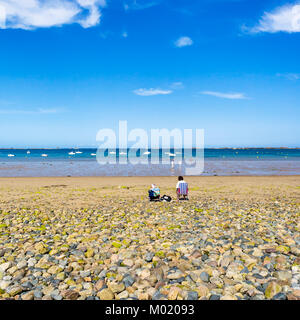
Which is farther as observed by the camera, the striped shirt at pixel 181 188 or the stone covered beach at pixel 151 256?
the striped shirt at pixel 181 188

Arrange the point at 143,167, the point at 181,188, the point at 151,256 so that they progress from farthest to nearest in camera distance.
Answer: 1. the point at 143,167
2. the point at 181,188
3. the point at 151,256

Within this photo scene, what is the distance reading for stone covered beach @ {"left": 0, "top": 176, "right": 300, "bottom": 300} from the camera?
4969 mm

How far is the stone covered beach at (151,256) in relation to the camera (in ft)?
16.3

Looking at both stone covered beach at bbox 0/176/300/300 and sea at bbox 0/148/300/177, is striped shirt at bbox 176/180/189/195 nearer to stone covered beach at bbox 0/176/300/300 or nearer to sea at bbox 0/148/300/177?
stone covered beach at bbox 0/176/300/300

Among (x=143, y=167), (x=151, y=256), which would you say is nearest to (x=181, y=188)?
(x=151, y=256)

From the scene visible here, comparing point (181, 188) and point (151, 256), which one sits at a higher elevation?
point (181, 188)

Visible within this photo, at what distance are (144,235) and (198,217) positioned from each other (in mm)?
3457

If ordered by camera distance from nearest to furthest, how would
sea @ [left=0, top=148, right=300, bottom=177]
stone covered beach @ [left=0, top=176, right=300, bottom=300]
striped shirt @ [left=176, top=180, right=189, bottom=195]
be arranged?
stone covered beach @ [left=0, top=176, right=300, bottom=300]
striped shirt @ [left=176, top=180, right=189, bottom=195]
sea @ [left=0, top=148, right=300, bottom=177]

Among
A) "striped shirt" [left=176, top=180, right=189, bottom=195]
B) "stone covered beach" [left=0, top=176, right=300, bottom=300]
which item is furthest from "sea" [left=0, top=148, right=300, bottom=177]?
"stone covered beach" [left=0, top=176, right=300, bottom=300]

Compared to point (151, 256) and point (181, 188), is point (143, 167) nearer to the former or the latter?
point (181, 188)

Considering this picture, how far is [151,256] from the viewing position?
6570mm

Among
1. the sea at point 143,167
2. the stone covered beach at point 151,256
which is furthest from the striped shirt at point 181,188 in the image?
the sea at point 143,167

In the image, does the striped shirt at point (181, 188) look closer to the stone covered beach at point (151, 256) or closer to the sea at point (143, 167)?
the stone covered beach at point (151, 256)

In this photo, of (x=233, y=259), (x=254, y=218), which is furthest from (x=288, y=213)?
(x=233, y=259)
